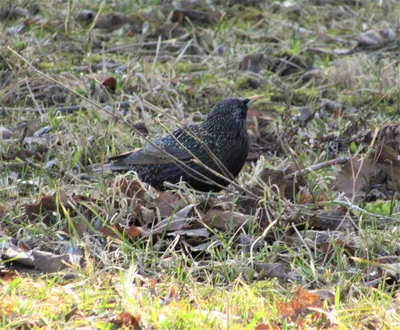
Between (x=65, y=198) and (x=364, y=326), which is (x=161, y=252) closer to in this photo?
(x=65, y=198)

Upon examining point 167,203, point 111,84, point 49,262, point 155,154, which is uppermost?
point 49,262

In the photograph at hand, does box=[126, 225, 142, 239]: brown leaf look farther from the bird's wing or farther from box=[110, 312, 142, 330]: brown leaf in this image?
the bird's wing

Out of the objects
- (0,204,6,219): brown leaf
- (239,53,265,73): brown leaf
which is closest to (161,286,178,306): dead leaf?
(0,204,6,219): brown leaf

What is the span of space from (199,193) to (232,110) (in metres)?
0.88

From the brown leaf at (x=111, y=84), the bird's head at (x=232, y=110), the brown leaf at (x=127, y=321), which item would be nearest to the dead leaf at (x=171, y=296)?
the brown leaf at (x=127, y=321)

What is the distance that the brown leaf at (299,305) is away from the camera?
11.8 feet

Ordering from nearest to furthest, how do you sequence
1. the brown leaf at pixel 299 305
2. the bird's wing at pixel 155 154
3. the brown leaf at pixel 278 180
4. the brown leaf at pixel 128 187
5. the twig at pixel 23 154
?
the brown leaf at pixel 299 305
the brown leaf at pixel 128 187
the brown leaf at pixel 278 180
the twig at pixel 23 154
the bird's wing at pixel 155 154

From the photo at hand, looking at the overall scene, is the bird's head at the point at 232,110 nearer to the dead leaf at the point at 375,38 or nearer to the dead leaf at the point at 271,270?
the dead leaf at the point at 271,270

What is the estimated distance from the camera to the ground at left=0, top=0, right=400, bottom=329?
3.73 m

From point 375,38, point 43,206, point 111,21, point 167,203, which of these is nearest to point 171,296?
point 167,203

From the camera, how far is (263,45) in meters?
8.41

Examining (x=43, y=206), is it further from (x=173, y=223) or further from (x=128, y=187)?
(x=173, y=223)

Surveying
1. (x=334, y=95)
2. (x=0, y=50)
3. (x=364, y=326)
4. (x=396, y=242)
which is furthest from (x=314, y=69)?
(x=364, y=326)

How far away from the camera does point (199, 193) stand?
5375 millimetres
